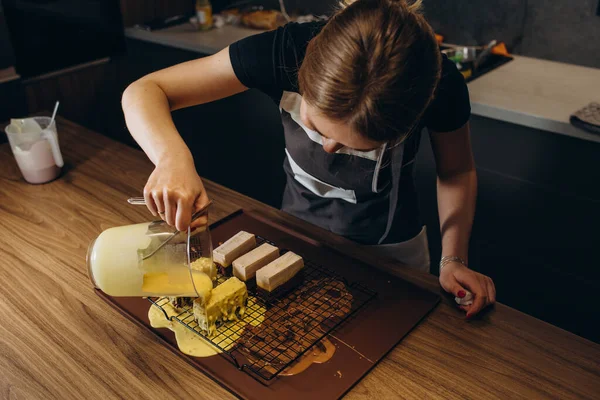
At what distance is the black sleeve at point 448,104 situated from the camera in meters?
1.25

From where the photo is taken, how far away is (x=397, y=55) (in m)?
0.92

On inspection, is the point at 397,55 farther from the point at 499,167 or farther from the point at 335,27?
the point at 499,167

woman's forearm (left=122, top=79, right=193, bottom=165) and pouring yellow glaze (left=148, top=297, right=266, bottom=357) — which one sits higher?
woman's forearm (left=122, top=79, right=193, bottom=165)

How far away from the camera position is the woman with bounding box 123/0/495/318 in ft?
3.08

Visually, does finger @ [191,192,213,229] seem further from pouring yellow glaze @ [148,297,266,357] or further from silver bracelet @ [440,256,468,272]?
silver bracelet @ [440,256,468,272]

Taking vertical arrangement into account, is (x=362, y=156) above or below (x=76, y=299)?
above

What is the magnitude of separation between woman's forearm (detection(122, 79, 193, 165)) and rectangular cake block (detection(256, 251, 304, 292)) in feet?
0.94

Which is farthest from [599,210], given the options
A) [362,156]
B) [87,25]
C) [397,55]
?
[87,25]

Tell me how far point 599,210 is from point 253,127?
5.28 ft

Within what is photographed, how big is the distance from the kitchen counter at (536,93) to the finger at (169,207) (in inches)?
52.2

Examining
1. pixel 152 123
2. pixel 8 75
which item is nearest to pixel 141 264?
pixel 152 123

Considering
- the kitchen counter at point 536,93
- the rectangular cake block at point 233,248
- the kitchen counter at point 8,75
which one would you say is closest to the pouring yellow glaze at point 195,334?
the rectangular cake block at point 233,248

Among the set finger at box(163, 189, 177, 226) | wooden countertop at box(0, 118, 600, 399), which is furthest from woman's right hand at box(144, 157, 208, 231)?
wooden countertop at box(0, 118, 600, 399)

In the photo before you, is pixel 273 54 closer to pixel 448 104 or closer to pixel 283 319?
pixel 448 104
